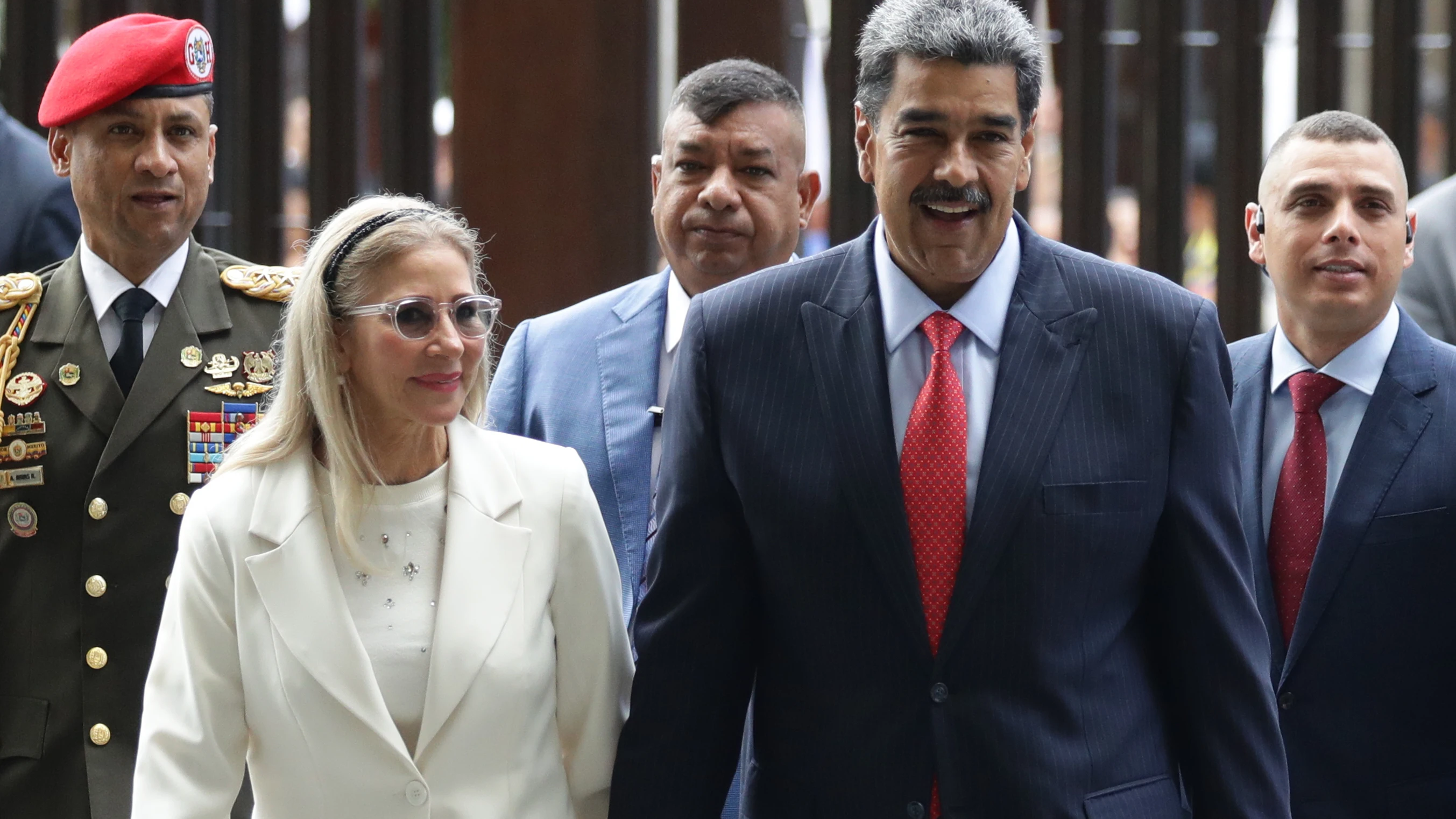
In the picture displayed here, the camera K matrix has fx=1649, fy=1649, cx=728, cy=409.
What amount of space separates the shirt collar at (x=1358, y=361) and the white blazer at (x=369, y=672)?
1.21m

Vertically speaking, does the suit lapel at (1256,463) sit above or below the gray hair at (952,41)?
below

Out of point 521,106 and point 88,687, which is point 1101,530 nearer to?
point 88,687

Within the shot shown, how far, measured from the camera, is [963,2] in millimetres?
2070

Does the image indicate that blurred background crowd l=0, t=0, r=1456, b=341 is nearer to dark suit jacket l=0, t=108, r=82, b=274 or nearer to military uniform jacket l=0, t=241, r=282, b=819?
dark suit jacket l=0, t=108, r=82, b=274

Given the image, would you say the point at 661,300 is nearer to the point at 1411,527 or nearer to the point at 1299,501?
the point at 1299,501

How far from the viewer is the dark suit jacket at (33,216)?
3432 mm

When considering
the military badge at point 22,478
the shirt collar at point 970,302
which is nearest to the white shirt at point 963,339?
the shirt collar at point 970,302

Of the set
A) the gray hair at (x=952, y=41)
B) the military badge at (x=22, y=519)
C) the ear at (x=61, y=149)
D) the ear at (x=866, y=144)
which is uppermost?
the gray hair at (x=952, y=41)

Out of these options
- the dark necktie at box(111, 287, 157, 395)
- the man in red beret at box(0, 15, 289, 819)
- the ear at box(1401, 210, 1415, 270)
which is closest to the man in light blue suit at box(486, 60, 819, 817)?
the man in red beret at box(0, 15, 289, 819)

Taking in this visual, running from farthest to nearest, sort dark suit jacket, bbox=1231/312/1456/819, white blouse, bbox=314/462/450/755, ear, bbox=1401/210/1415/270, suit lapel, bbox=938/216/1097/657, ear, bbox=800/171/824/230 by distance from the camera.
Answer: ear, bbox=800/171/824/230, ear, bbox=1401/210/1415/270, dark suit jacket, bbox=1231/312/1456/819, white blouse, bbox=314/462/450/755, suit lapel, bbox=938/216/1097/657

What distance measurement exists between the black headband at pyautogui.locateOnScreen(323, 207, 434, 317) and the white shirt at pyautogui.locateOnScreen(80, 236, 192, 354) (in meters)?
0.70

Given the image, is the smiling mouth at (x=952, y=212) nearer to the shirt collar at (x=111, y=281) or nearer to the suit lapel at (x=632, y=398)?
the suit lapel at (x=632, y=398)

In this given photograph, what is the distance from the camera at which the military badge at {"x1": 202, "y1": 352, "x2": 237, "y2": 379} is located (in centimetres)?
272

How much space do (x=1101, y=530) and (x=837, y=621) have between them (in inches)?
13.1
